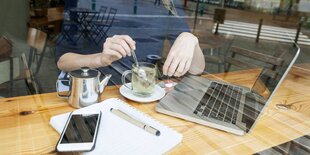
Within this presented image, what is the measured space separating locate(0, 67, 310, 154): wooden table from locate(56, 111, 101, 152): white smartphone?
3 centimetres

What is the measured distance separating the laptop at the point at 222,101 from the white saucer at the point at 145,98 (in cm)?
3

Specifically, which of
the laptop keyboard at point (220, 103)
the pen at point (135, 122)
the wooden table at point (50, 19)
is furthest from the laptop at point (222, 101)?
the wooden table at point (50, 19)

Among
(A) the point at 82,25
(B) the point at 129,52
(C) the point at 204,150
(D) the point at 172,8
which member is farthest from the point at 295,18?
(C) the point at 204,150

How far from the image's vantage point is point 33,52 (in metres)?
1.54

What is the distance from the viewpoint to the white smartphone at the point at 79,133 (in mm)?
469

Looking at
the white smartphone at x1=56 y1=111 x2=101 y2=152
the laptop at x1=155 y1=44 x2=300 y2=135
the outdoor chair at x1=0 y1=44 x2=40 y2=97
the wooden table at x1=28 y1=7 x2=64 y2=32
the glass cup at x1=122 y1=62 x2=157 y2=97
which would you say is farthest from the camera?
the wooden table at x1=28 y1=7 x2=64 y2=32

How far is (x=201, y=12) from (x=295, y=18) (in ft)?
2.89

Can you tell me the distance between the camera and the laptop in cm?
63

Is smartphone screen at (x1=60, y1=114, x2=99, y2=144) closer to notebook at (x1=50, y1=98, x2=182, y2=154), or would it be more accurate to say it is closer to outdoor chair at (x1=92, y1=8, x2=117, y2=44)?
notebook at (x1=50, y1=98, x2=182, y2=154)

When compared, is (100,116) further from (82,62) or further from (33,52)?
(33,52)

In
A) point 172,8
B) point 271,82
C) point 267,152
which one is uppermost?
point 172,8

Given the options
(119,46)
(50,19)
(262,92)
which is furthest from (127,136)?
(50,19)

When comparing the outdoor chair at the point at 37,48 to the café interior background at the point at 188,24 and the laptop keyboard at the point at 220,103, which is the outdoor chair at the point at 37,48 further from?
the laptop keyboard at the point at 220,103

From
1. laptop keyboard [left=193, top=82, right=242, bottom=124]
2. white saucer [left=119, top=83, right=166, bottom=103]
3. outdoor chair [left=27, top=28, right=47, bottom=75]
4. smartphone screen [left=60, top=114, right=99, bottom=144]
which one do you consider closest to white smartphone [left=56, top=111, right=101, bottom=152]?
smartphone screen [left=60, top=114, right=99, bottom=144]
